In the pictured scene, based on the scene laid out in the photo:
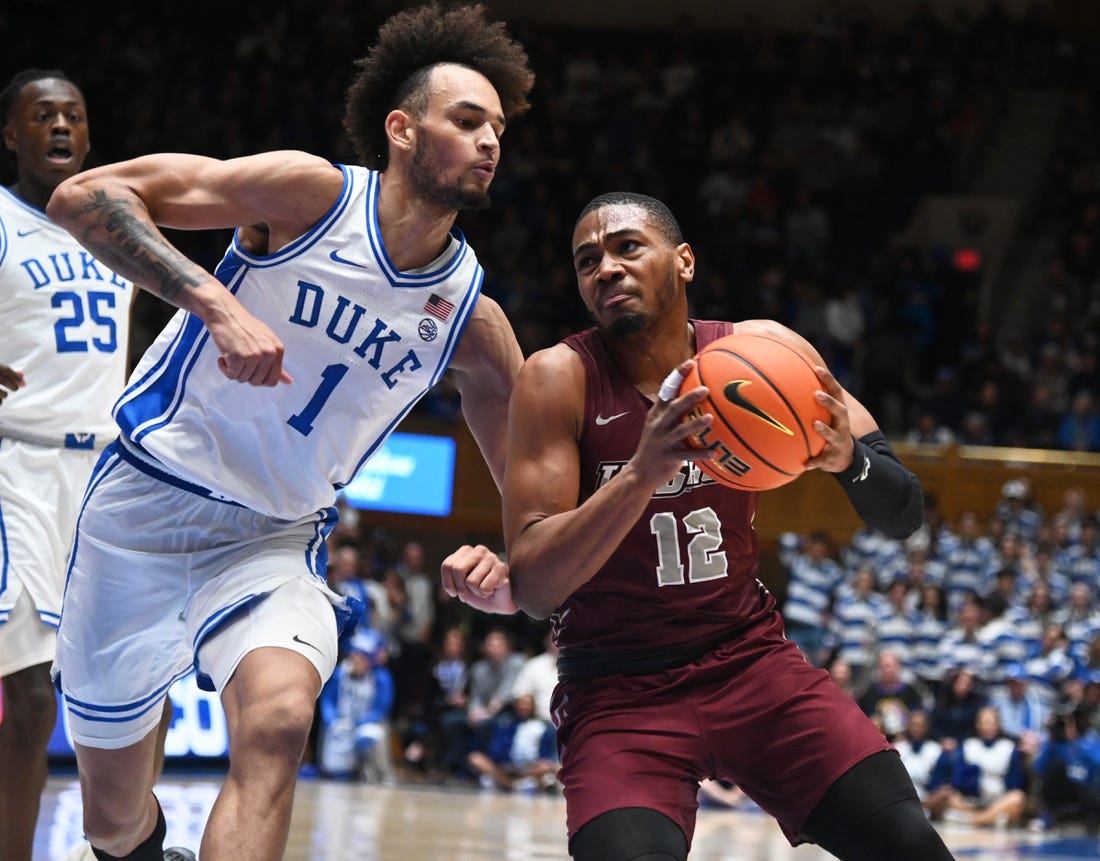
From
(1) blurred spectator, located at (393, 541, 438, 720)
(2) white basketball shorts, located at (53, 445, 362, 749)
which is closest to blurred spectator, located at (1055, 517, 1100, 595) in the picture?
(1) blurred spectator, located at (393, 541, 438, 720)

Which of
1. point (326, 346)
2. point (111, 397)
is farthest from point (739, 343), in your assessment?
point (111, 397)

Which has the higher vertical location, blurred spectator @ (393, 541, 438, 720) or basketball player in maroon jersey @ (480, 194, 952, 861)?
basketball player in maroon jersey @ (480, 194, 952, 861)

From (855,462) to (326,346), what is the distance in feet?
4.78

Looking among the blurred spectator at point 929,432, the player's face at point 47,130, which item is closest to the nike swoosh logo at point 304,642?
the player's face at point 47,130

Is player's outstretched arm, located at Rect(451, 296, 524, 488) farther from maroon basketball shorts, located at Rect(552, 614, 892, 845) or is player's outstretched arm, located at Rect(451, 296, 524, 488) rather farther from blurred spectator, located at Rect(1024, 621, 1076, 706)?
blurred spectator, located at Rect(1024, 621, 1076, 706)

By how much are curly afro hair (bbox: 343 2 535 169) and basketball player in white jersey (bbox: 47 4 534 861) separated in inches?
7.7

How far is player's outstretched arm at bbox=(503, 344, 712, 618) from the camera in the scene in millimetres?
3684

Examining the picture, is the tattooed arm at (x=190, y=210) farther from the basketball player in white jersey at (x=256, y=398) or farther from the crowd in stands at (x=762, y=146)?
the crowd in stands at (x=762, y=146)

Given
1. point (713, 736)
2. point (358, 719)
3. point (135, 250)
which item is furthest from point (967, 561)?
point (135, 250)

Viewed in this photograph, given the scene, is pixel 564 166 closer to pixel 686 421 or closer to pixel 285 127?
pixel 285 127

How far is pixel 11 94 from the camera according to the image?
223 inches

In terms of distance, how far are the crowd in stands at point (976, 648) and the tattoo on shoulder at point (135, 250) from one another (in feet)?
35.5

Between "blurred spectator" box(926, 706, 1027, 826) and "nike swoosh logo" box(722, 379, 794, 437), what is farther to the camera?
"blurred spectator" box(926, 706, 1027, 826)

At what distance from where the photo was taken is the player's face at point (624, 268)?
4.12 meters
